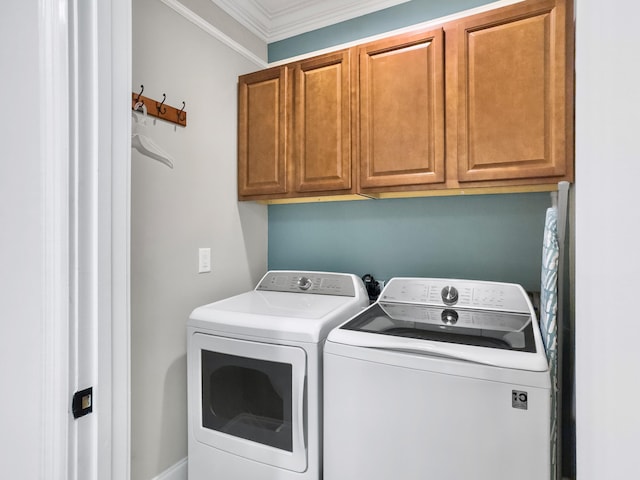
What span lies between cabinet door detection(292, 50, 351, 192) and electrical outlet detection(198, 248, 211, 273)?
2.13 feet

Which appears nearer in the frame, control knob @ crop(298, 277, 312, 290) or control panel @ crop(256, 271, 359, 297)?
control panel @ crop(256, 271, 359, 297)

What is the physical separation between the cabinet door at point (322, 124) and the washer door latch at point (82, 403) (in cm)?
140

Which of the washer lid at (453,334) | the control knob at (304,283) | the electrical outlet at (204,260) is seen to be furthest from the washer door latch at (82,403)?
the control knob at (304,283)

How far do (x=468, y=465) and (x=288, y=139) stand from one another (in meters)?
1.75

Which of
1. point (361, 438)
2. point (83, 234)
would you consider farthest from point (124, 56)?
point (361, 438)

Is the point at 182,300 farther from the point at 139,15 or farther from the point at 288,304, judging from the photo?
the point at 139,15

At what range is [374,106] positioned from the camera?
1.75 meters

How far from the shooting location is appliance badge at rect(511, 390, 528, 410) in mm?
972

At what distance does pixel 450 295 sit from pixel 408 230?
52 centimetres
